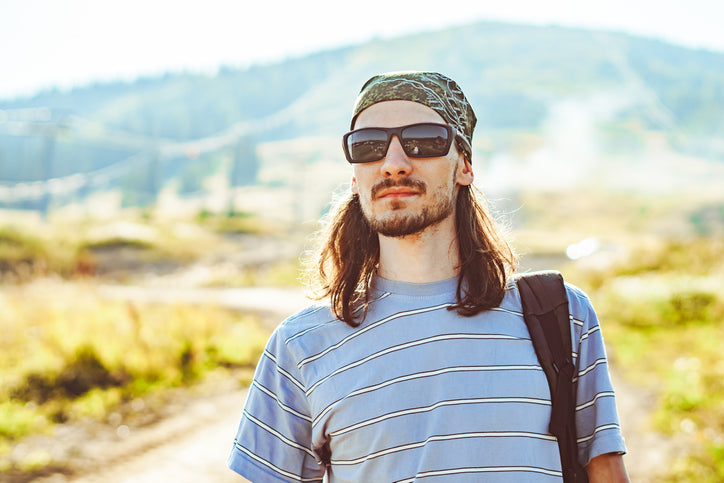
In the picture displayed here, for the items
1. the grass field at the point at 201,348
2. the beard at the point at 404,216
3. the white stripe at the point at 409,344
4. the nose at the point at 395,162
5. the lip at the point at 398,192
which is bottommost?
the grass field at the point at 201,348

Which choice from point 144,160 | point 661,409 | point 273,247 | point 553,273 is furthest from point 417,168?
point 144,160

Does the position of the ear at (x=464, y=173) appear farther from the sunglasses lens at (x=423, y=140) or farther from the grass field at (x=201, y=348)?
the grass field at (x=201, y=348)

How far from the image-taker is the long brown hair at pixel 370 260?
2088mm

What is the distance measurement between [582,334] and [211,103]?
140953mm

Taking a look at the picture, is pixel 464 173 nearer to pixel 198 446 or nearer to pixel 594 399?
pixel 594 399

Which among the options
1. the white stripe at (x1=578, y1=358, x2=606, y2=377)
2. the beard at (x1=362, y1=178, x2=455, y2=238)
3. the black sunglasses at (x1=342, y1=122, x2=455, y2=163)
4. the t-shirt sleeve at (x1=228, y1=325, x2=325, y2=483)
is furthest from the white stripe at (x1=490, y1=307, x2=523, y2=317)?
the t-shirt sleeve at (x1=228, y1=325, x2=325, y2=483)

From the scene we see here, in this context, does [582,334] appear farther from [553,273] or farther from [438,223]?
[438,223]

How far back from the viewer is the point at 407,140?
7.15 feet

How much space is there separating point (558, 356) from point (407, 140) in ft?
2.87

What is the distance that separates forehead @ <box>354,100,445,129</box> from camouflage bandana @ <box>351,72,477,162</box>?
0.01 metres

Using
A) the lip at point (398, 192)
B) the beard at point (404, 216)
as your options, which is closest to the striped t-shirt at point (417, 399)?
the beard at point (404, 216)

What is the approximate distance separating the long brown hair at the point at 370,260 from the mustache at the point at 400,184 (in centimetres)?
28

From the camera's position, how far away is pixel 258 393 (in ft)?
6.68

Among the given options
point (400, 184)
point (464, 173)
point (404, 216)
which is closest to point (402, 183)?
point (400, 184)
